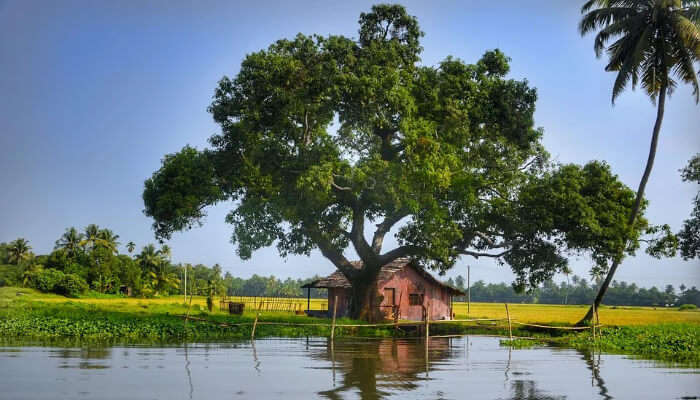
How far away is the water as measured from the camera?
45.2 feet

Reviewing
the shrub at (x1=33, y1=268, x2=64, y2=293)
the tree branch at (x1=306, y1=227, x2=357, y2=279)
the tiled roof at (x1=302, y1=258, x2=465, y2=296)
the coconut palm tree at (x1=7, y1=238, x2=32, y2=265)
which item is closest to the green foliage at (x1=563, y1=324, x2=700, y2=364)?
the tree branch at (x1=306, y1=227, x2=357, y2=279)

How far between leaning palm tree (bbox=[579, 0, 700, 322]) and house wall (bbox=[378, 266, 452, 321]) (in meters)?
12.3

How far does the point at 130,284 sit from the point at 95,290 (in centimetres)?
627

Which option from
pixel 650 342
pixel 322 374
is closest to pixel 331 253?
pixel 650 342

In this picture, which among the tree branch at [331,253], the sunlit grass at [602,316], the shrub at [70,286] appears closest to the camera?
the tree branch at [331,253]

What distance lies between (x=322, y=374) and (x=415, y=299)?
30.0m

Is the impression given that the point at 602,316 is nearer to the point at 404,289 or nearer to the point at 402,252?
the point at 404,289

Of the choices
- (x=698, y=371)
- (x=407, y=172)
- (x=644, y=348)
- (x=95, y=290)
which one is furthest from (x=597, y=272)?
(x=95, y=290)

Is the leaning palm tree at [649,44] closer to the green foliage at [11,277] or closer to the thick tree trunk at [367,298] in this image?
the thick tree trunk at [367,298]

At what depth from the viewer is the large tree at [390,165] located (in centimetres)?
3134

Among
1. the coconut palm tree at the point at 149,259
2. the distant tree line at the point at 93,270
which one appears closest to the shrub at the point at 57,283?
the distant tree line at the point at 93,270

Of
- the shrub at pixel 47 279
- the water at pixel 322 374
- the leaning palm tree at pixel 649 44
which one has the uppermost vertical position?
the leaning palm tree at pixel 649 44

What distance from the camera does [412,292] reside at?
1809 inches

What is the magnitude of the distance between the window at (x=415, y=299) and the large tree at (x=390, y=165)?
8945 mm
